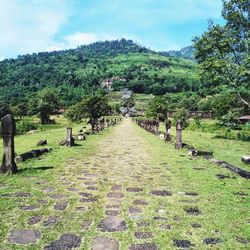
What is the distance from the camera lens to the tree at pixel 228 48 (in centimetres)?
2586

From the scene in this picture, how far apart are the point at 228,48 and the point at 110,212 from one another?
930 inches

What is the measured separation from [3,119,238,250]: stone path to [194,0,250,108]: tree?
18.3 metres

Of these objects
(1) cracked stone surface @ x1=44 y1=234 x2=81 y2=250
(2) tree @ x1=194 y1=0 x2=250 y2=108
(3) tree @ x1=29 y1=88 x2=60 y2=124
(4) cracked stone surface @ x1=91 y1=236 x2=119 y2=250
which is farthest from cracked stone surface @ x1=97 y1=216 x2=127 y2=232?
(3) tree @ x1=29 y1=88 x2=60 y2=124

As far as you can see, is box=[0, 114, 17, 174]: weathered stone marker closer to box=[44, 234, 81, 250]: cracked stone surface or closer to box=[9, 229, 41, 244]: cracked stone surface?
box=[9, 229, 41, 244]: cracked stone surface

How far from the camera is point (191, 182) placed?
925 centimetres

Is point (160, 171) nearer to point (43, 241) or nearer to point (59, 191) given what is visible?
point (59, 191)

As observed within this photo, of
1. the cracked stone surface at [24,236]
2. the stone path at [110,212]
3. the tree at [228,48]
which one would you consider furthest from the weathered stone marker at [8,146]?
the tree at [228,48]

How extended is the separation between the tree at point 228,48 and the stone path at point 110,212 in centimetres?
1825

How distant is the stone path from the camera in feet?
16.0

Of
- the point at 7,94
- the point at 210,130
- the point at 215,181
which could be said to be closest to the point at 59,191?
the point at 215,181

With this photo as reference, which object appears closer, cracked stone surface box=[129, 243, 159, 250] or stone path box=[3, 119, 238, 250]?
cracked stone surface box=[129, 243, 159, 250]

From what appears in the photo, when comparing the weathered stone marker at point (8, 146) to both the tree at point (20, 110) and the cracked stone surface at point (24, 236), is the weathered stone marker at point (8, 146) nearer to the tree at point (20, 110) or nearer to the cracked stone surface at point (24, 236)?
the cracked stone surface at point (24, 236)

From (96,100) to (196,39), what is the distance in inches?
468

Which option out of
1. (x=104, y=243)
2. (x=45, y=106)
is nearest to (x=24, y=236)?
(x=104, y=243)
